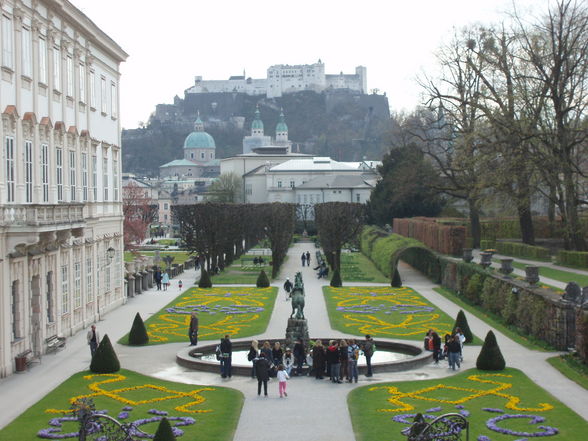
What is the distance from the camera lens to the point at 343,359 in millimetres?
23578

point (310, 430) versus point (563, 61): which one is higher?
point (563, 61)

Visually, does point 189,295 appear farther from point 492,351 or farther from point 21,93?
point 492,351

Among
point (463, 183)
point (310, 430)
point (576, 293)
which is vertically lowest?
point (310, 430)

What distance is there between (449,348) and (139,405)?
888 cm

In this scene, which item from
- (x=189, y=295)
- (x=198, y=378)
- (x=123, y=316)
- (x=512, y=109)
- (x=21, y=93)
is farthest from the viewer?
(x=512, y=109)

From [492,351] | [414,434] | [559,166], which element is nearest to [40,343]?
[492,351]

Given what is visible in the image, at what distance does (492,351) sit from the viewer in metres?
24.2

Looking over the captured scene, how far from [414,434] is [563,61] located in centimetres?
3660

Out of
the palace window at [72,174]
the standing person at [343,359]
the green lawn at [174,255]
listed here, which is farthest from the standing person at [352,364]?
the green lawn at [174,255]

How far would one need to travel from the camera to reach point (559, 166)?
156 ft

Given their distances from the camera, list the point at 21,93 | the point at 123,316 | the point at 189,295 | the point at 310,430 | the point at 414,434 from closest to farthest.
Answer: the point at 414,434 → the point at 310,430 → the point at 21,93 → the point at 123,316 → the point at 189,295

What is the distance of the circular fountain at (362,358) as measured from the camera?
24.7m

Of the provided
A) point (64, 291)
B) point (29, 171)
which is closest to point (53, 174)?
point (29, 171)

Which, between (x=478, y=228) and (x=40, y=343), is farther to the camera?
(x=478, y=228)
